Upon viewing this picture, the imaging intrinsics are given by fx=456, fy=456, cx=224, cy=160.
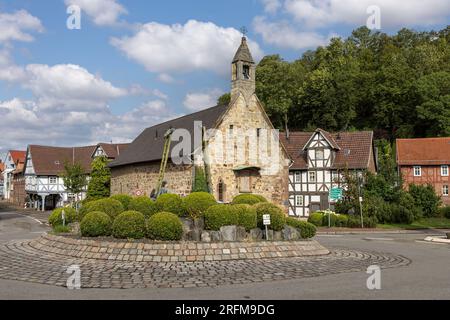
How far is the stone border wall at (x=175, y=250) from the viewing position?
1401cm

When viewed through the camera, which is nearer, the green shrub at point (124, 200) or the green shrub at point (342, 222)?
the green shrub at point (124, 200)

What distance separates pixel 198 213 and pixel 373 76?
6189cm

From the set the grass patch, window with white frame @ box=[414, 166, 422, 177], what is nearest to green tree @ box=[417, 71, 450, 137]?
window with white frame @ box=[414, 166, 422, 177]

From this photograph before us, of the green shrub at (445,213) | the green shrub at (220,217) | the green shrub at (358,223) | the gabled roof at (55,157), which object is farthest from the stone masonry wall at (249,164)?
the gabled roof at (55,157)

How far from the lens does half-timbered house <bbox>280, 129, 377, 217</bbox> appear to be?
4369 centimetres

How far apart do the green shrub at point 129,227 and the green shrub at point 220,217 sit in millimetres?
2291

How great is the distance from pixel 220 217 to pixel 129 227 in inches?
121

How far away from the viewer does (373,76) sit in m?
71.5

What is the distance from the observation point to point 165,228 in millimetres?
14820

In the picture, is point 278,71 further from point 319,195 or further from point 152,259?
point 152,259

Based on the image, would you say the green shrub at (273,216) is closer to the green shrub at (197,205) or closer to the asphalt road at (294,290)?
the green shrub at (197,205)

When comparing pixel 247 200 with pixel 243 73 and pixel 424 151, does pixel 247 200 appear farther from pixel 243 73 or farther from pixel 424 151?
pixel 424 151

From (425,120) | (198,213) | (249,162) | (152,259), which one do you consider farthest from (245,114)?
(425,120)

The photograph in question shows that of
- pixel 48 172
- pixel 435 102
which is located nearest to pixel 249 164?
pixel 48 172
